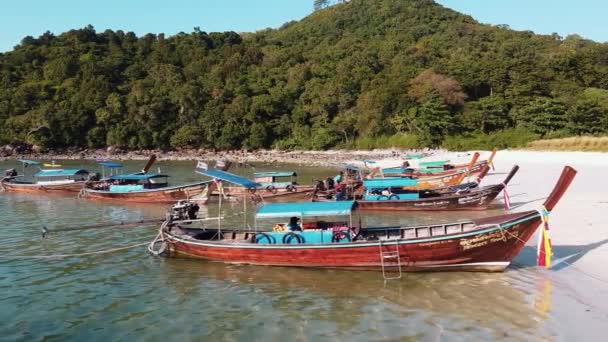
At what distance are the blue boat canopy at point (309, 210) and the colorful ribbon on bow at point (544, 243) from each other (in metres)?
5.37

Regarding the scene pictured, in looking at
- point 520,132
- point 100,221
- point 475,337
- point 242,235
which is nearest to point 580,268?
point 475,337

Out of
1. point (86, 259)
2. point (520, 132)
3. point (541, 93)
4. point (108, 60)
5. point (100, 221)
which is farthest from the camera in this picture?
point (108, 60)

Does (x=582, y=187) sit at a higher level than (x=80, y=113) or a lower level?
lower

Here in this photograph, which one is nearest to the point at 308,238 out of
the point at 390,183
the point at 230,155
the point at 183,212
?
the point at 183,212

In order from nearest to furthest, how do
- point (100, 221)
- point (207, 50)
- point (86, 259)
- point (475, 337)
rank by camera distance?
point (475, 337) → point (86, 259) → point (100, 221) → point (207, 50)

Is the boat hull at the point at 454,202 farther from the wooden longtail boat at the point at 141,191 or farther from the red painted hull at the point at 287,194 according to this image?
the wooden longtail boat at the point at 141,191

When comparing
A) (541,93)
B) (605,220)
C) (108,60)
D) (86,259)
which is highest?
(108,60)

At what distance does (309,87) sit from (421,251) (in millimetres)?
88735

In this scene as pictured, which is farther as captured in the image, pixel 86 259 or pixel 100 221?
pixel 100 221

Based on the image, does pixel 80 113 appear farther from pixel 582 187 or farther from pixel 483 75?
pixel 582 187

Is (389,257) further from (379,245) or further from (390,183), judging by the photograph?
(390,183)

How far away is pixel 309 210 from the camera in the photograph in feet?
47.8

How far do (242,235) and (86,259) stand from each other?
18.2ft

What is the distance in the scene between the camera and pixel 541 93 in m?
77.2
